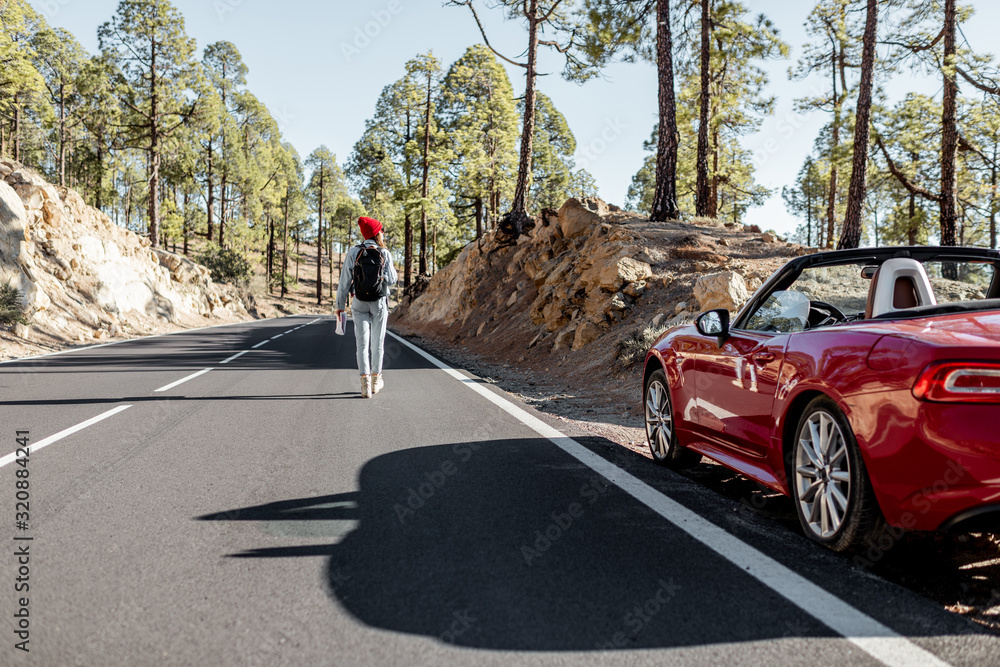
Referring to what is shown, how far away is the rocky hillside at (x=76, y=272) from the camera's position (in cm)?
1727

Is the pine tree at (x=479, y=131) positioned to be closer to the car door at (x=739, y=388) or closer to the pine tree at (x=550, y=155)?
the pine tree at (x=550, y=155)

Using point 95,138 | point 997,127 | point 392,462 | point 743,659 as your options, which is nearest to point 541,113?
point 997,127

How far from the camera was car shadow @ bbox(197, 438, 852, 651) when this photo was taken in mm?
2410

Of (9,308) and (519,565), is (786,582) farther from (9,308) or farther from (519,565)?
(9,308)

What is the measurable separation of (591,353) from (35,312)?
15064mm

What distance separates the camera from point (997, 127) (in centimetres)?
1856

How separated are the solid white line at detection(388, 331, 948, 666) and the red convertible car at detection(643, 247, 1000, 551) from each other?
408mm

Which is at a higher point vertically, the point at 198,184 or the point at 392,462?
the point at 198,184

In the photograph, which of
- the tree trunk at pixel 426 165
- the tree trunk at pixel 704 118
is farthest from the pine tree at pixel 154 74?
the tree trunk at pixel 704 118

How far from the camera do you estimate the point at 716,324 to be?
168 inches

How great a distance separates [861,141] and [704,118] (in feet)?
21.2

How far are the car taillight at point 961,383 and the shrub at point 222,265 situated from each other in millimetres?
43669

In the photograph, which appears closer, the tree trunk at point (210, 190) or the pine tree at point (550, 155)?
the pine tree at point (550, 155)

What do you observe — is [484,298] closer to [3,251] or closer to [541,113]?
[3,251]
